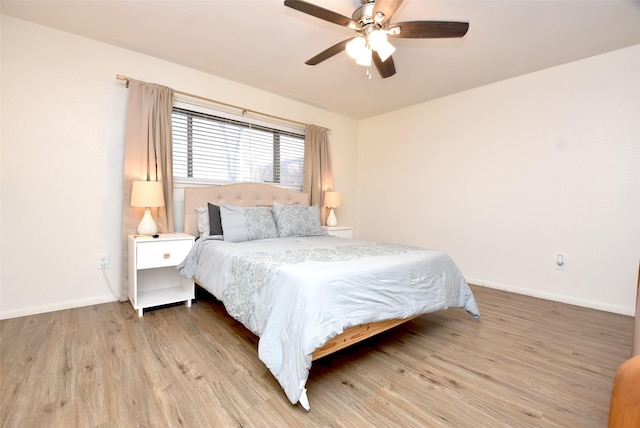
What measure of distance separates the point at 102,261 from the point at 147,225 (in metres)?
0.59

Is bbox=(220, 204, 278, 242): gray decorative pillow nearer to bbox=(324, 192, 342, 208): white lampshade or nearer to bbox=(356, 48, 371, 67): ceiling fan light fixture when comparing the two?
bbox=(324, 192, 342, 208): white lampshade

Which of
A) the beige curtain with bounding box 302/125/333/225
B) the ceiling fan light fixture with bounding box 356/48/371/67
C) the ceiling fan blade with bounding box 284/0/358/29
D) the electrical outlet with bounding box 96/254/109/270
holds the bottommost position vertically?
the electrical outlet with bounding box 96/254/109/270

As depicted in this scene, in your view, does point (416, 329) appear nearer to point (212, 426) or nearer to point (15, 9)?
point (212, 426)

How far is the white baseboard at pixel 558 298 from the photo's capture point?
272 cm

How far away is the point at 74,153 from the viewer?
8.68ft

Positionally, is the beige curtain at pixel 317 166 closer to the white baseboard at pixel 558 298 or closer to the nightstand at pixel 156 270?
the nightstand at pixel 156 270

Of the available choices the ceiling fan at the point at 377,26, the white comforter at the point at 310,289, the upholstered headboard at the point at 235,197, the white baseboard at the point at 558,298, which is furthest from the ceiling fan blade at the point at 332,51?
the white baseboard at the point at 558,298

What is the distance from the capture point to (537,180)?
10.5 ft

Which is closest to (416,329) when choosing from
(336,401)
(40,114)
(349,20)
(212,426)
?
(336,401)

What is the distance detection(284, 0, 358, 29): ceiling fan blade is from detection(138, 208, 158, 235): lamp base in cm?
214

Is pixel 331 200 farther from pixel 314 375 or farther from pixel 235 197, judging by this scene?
pixel 314 375

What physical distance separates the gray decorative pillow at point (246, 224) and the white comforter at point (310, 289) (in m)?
0.25

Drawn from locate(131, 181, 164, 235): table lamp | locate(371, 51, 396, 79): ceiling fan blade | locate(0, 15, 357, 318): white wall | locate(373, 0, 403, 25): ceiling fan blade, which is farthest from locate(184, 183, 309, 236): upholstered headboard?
locate(373, 0, 403, 25): ceiling fan blade

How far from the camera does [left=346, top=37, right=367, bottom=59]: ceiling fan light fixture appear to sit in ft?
6.71
